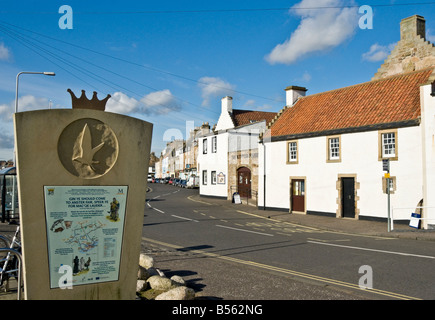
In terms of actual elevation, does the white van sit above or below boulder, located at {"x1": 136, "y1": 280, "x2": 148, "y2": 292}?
above

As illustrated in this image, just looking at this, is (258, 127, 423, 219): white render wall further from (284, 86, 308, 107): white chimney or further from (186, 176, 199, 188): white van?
(186, 176, 199, 188): white van

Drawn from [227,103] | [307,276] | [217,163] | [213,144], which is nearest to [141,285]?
[307,276]

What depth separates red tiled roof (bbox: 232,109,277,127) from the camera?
3922cm

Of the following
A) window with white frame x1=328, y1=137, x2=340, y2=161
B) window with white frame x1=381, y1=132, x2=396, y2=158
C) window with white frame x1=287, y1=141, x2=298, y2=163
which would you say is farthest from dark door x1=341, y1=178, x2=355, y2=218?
window with white frame x1=287, y1=141, x2=298, y2=163

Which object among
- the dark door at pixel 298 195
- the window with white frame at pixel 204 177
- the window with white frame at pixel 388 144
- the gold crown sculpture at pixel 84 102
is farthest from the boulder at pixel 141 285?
the window with white frame at pixel 204 177

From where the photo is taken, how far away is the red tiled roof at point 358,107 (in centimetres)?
2022

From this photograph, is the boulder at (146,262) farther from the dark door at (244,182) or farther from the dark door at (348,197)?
the dark door at (244,182)

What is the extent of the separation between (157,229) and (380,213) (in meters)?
11.9

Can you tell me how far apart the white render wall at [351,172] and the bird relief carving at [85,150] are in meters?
17.7

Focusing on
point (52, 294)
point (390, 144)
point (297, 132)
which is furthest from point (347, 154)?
point (52, 294)

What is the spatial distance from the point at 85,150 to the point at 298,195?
855 inches

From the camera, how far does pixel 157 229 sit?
17062 millimetres

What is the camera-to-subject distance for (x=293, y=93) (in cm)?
3042

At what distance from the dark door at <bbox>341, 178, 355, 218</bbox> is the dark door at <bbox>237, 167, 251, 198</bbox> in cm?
1193
